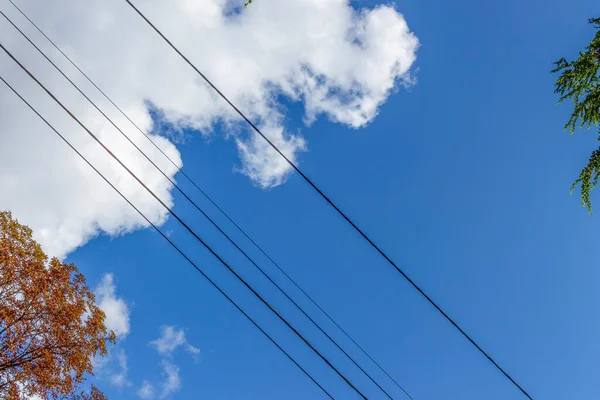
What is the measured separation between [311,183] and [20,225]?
53.1 feet

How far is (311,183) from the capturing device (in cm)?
545

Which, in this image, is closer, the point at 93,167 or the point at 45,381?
the point at 93,167

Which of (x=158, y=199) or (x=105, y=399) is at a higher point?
(x=158, y=199)

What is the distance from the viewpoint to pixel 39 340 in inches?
589

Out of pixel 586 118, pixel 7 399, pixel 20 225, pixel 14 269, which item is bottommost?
pixel 7 399

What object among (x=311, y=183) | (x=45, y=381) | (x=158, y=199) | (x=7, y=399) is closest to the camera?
(x=158, y=199)

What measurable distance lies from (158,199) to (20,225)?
1493cm

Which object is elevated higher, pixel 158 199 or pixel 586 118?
pixel 586 118

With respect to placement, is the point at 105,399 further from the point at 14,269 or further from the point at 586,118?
the point at 586,118

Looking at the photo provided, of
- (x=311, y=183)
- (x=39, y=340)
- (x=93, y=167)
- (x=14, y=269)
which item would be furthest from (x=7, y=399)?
(x=311, y=183)

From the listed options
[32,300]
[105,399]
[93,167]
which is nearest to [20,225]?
[32,300]

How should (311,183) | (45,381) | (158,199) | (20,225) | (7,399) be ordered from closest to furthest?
(158,199) → (311,183) → (7,399) → (45,381) → (20,225)

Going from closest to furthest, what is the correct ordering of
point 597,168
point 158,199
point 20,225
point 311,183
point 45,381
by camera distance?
point 158,199, point 311,183, point 597,168, point 45,381, point 20,225

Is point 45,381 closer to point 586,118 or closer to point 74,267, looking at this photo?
point 74,267
